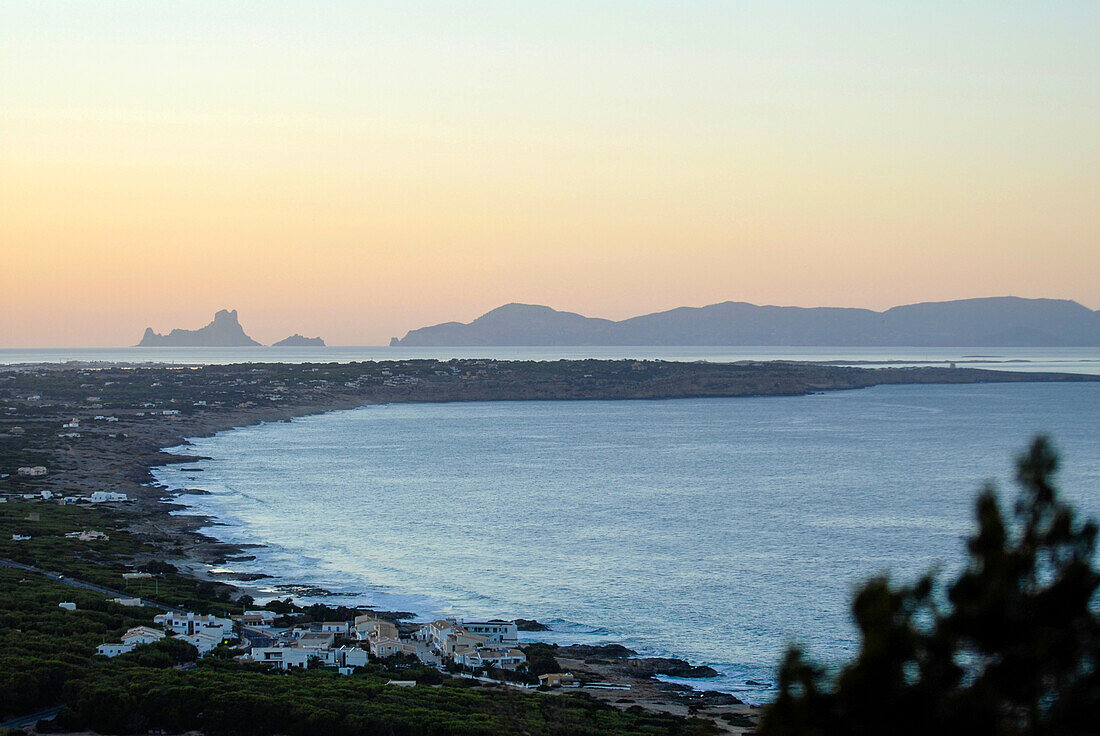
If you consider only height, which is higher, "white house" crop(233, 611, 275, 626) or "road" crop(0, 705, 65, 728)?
"road" crop(0, 705, 65, 728)

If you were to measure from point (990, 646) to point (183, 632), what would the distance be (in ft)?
70.5

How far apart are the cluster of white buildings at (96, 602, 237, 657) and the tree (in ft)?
65.1

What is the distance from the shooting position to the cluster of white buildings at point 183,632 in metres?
22.3

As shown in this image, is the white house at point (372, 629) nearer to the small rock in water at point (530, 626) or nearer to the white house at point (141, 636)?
the small rock in water at point (530, 626)

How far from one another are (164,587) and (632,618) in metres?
13.5

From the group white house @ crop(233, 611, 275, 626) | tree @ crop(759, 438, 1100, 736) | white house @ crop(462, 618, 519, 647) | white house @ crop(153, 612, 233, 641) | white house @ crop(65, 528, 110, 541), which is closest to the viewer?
tree @ crop(759, 438, 1100, 736)

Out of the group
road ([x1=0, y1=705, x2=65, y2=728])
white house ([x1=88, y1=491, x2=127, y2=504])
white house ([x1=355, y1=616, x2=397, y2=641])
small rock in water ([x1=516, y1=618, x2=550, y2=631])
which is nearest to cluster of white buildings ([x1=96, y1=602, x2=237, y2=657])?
white house ([x1=355, y1=616, x2=397, y2=641])

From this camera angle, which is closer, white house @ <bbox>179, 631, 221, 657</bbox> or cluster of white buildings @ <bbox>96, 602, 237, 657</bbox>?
cluster of white buildings @ <bbox>96, 602, 237, 657</bbox>

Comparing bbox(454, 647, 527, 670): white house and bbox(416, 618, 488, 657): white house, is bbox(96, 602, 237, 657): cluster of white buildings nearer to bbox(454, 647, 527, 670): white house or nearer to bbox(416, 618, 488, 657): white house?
bbox(416, 618, 488, 657): white house

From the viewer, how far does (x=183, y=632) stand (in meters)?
23.7

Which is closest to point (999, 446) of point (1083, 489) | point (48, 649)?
point (1083, 489)

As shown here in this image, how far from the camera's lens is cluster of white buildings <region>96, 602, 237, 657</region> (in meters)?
22.3

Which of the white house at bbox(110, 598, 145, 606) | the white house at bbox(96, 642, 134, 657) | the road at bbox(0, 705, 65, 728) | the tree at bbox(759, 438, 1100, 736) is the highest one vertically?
the tree at bbox(759, 438, 1100, 736)

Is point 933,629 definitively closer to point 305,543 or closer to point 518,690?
point 518,690
